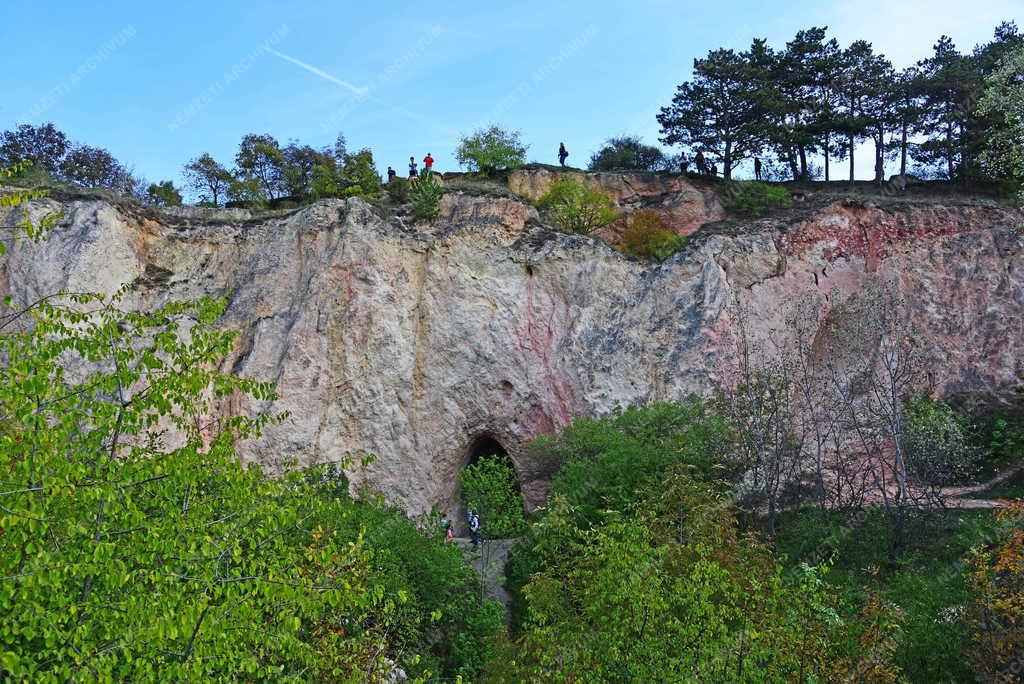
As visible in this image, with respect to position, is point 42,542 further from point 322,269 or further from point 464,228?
point 464,228

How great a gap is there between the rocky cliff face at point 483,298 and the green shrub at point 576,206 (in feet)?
10.3

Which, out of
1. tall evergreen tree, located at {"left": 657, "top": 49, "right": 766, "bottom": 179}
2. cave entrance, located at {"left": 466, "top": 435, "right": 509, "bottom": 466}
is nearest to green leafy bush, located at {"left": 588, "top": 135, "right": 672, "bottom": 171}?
tall evergreen tree, located at {"left": 657, "top": 49, "right": 766, "bottom": 179}

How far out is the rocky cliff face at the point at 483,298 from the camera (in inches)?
1022

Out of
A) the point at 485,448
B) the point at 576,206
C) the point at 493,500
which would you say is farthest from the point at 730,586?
the point at 576,206

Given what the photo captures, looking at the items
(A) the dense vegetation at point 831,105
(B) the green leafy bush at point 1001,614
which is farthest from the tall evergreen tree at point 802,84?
(B) the green leafy bush at point 1001,614

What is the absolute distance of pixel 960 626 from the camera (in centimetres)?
1320

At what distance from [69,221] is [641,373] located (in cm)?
1965

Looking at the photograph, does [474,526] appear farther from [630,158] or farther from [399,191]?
[630,158]

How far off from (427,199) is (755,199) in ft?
47.5

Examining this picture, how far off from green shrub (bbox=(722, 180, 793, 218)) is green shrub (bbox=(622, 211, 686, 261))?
3180 mm

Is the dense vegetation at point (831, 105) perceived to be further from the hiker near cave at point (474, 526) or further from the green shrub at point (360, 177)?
the hiker near cave at point (474, 526)

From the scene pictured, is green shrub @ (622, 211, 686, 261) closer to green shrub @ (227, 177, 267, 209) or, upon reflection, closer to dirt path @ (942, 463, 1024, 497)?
dirt path @ (942, 463, 1024, 497)

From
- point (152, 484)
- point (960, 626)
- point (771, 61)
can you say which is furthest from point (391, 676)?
point (771, 61)

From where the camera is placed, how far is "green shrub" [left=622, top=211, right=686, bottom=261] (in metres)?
31.0
